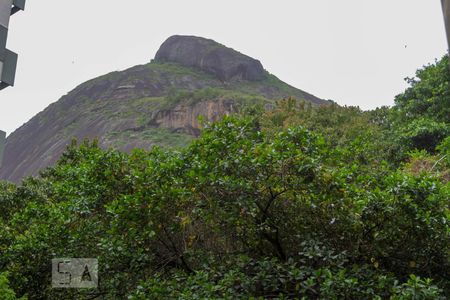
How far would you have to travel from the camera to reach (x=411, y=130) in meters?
16.5

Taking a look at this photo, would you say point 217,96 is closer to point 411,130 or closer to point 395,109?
point 395,109

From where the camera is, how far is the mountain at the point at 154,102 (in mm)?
46062

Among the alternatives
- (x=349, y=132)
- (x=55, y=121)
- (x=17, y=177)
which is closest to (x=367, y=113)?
(x=349, y=132)

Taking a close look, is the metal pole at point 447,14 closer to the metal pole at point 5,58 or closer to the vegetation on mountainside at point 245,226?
the vegetation on mountainside at point 245,226

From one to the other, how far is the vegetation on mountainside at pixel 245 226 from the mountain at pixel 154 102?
33.5 metres

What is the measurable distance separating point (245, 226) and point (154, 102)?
4974 centimetres

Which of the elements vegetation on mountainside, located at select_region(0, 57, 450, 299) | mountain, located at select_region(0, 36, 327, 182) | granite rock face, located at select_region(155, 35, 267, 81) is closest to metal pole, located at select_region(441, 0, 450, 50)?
vegetation on mountainside, located at select_region(0, 57, 450, 299)

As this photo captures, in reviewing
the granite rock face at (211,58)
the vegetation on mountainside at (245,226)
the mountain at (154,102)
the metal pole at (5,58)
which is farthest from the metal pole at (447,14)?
the granite rock face at (211,58)

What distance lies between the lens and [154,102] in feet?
178

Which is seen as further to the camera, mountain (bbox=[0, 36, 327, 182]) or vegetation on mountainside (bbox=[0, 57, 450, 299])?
mountain (bbox=[0, 36, 327, 182])

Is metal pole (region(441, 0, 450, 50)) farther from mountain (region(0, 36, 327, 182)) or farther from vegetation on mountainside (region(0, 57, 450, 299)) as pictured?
mountain (region(0, 36, 327, 182))

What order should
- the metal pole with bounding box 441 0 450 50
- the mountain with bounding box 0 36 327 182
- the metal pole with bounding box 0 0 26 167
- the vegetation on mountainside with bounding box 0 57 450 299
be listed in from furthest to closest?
the mountain with bounding box 0 36 327 182
the metal pole with bounding box 0 0 26 167
the vegetation on mountainside with bounding box 0 57 450 299
the metal pole with bounding box 441 0 450 50

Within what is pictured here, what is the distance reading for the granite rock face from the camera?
66.1 meters

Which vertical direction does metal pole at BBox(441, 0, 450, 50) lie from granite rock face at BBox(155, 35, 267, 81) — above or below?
below
